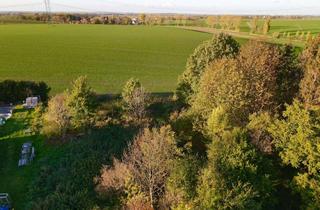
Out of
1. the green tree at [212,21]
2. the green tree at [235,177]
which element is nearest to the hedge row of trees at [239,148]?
the green tree at [235,177]

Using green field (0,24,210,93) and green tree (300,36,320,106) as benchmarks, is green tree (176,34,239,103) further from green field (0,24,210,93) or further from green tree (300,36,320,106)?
green field (0,24,210,93)

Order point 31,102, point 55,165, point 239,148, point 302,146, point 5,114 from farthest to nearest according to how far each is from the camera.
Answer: point 31,102, point 5,114, point 55,165, point 302,146, point 239,148

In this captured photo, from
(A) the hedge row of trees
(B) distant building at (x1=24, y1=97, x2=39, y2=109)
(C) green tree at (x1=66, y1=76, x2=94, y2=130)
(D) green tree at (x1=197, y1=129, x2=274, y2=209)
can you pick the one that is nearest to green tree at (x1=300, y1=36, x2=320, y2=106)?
(A) the hedge row of trees

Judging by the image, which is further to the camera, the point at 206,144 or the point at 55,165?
the point at 55,165

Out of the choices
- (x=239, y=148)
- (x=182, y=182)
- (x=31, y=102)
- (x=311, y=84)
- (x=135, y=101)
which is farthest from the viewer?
(x=31, y=102)

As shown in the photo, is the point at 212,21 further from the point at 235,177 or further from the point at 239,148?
the point at 235,177

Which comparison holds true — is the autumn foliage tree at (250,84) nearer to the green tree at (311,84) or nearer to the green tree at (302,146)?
the green tree at (311,84)

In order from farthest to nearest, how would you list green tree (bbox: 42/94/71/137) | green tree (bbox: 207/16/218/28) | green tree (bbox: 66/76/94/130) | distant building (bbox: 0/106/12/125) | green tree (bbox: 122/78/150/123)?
1. green tree (bbox: 207/16/218/28)
2. distant building (bbox: 0/106/12/125)
3. green tree (bbox: 122/78/150/123)
4. green tree (bbox: 66/76/94/130)
5. green tree (bbox: 42/94/71/137)

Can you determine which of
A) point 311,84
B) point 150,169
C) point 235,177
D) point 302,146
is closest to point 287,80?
point 311,84
